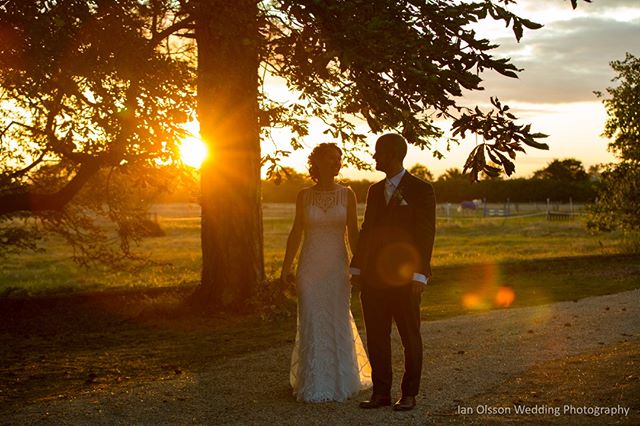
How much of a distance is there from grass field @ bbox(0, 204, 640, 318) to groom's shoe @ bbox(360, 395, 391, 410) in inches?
305

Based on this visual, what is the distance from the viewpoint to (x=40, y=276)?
28.0m

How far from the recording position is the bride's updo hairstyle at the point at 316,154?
782cm

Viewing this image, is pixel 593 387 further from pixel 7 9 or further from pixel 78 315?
pixel 78 315

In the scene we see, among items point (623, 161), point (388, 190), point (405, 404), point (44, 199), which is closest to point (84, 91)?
point (44, 199)

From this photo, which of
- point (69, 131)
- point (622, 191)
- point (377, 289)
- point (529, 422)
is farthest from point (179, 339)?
point (622, 191)

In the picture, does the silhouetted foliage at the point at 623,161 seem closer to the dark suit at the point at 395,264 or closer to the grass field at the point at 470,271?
the grass field at the point at 470,271

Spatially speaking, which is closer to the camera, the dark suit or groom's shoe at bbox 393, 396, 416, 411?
the dark suit

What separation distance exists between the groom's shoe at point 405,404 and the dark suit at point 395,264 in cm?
5

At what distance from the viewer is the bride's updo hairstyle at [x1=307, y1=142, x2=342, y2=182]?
7816 millimetres

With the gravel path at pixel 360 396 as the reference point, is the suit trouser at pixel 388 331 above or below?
above

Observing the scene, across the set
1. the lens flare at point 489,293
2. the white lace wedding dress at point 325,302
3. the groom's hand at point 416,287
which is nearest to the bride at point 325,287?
the white lace wedding dress at point 325,302

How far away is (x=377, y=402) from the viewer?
7.49m

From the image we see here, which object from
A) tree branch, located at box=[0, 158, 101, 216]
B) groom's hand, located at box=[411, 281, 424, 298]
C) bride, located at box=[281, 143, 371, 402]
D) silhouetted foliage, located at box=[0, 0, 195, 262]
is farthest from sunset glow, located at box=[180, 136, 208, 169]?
groom's hand, located at box=[411, 281, 424, 298]

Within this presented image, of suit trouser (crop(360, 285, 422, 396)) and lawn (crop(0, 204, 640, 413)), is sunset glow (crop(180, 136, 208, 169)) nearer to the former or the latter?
lawn (crop(0, 204, 640, 413))
